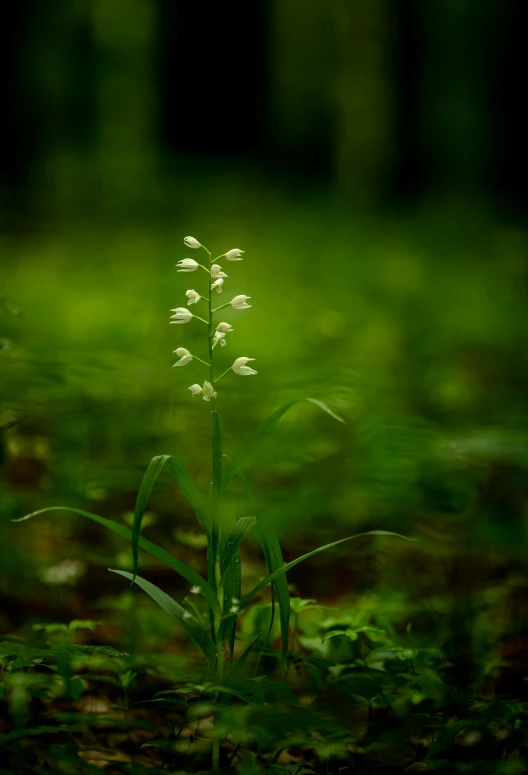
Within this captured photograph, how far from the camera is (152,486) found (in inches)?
49.1

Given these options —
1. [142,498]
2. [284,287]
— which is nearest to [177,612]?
[142,498]

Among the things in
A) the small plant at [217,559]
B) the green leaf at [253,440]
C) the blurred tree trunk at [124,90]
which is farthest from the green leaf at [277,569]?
the blurred tree trunk at [124,90]

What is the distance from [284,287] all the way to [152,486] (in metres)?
5.72

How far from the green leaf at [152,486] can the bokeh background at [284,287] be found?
0.46 feet

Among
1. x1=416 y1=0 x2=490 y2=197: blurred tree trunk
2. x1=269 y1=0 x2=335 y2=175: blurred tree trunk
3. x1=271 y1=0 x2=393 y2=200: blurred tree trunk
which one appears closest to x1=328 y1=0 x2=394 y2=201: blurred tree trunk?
x1=271 y1=0 x2=393 y2=200: blurred tree trunk

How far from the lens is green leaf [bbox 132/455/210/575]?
121 cm

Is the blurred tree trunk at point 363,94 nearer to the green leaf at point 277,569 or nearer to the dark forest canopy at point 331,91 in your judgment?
the dark forest canopy at point 331,91

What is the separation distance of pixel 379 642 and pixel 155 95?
442 inches

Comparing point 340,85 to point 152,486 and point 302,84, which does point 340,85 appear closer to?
point 302,84

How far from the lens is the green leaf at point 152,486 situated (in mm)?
1215

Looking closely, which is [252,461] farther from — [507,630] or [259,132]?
[259,132]

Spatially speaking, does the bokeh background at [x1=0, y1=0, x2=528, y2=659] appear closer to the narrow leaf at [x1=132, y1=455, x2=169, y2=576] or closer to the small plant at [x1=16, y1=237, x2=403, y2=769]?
the small plant at [x1=16, y1=237, x2=403, y2=769]

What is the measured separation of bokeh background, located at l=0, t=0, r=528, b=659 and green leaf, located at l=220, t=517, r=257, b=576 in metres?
0.05

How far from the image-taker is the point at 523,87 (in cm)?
1313
